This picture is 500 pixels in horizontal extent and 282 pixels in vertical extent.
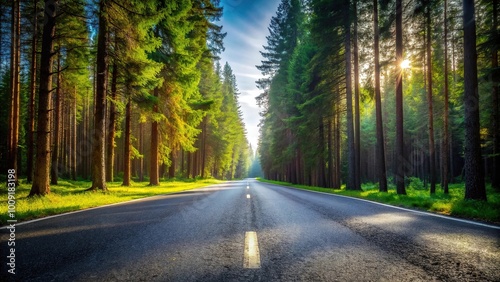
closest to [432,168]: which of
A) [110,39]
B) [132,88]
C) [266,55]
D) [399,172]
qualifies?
[399,172]

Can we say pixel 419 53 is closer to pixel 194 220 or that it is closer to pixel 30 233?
pixel 194 220

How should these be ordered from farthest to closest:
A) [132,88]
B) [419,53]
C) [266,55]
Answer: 1. [266,55]
2. [419,53]
3. [132,88]

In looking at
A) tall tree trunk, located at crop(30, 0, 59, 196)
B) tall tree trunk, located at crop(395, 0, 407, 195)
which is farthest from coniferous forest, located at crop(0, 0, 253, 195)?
tall tree trunk, located at crop(395, 0, 407, 195)

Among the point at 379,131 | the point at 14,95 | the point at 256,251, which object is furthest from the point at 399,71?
the point at 14,95

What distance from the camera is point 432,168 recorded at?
18422 millimetres

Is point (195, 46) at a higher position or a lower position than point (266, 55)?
lower

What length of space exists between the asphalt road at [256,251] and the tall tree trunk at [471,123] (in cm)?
480

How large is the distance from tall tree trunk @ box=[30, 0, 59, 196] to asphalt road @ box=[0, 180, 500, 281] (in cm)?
583

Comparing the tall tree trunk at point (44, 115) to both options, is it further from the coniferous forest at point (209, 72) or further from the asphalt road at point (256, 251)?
the asphalt road at point (256, 251)

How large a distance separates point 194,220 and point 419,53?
20.4 metres

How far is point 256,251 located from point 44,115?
35.4ft

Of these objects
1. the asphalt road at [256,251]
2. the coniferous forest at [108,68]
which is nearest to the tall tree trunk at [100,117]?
the coniferous forest at [108,68]

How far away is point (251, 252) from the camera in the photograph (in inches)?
118

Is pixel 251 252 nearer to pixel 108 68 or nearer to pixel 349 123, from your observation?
pixel 108 68
